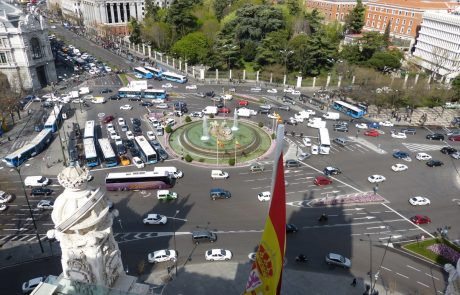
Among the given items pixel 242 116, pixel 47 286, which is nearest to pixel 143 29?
pixel 242 116

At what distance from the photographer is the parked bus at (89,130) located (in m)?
59.5

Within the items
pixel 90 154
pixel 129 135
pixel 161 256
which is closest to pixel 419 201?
pixel 161 256

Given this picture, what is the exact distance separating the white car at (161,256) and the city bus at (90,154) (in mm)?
21913

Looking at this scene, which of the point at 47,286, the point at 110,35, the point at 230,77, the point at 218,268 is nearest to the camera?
the point at 47,286

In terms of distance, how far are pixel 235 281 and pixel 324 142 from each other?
32490 mm

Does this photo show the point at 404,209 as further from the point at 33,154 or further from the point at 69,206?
the point at 33,154

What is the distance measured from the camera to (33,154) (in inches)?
2196

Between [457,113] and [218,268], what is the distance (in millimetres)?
68628

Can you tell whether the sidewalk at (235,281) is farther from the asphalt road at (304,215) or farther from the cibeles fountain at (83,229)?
the cibeles fountain at (83,229)

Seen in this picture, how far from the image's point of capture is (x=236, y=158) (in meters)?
56.4

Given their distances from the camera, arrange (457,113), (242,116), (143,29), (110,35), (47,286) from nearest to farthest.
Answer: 1. (47,286)
2. (242,116)
3. (457,113)
4. (143,29)
5. (110,35)

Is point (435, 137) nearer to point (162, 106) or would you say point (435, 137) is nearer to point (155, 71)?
point (162, 106)

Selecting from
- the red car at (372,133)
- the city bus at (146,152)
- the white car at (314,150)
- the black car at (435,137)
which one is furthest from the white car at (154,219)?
the black car at (435,137)

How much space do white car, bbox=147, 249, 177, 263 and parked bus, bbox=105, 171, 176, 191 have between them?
12.7 meters
